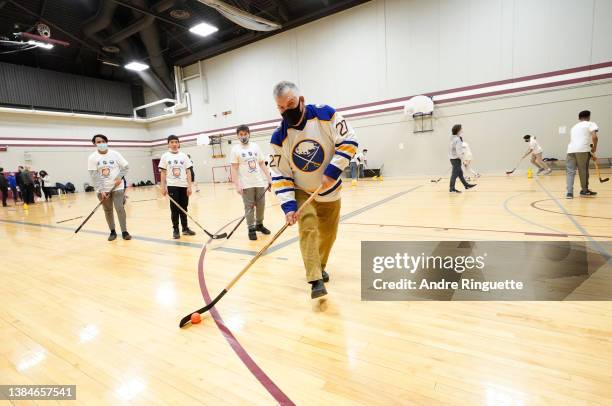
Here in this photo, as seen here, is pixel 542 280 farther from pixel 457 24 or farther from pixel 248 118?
pixel 248 118

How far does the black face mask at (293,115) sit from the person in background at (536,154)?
10.9 metres

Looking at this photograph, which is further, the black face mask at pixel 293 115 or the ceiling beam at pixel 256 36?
the ceiling beam at pixel 256 36

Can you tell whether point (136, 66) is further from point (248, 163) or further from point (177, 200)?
point (248, 163)

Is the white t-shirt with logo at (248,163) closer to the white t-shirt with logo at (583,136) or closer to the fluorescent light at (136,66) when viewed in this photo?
the white t-shirt with logo at (583,136)

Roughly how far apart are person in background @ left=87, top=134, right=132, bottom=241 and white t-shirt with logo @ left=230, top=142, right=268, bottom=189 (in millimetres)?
2023

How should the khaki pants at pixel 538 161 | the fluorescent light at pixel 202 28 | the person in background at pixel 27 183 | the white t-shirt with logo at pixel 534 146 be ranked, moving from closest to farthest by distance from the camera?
the white t-shirt with logo at pixel 534 146, the khaki pants at pixel 538 161, the person in background at pixel 27 183, the fluorescent light at pixel 202 28

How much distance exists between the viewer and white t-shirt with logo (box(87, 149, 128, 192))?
5.07m

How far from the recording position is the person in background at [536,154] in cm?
1055

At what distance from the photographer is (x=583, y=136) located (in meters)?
5.73

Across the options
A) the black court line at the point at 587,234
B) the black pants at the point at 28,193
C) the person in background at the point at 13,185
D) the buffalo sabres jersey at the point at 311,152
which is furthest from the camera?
the person in background at the point at 13,185

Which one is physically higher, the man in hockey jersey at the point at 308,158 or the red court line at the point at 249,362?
the man in hockey jersey at the point at 308,158

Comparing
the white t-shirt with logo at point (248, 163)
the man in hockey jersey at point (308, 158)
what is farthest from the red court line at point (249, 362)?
the white t-shirt with logo at point (248, 163)

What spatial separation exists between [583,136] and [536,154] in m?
5.69

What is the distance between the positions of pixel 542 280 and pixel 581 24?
13.3 metres
